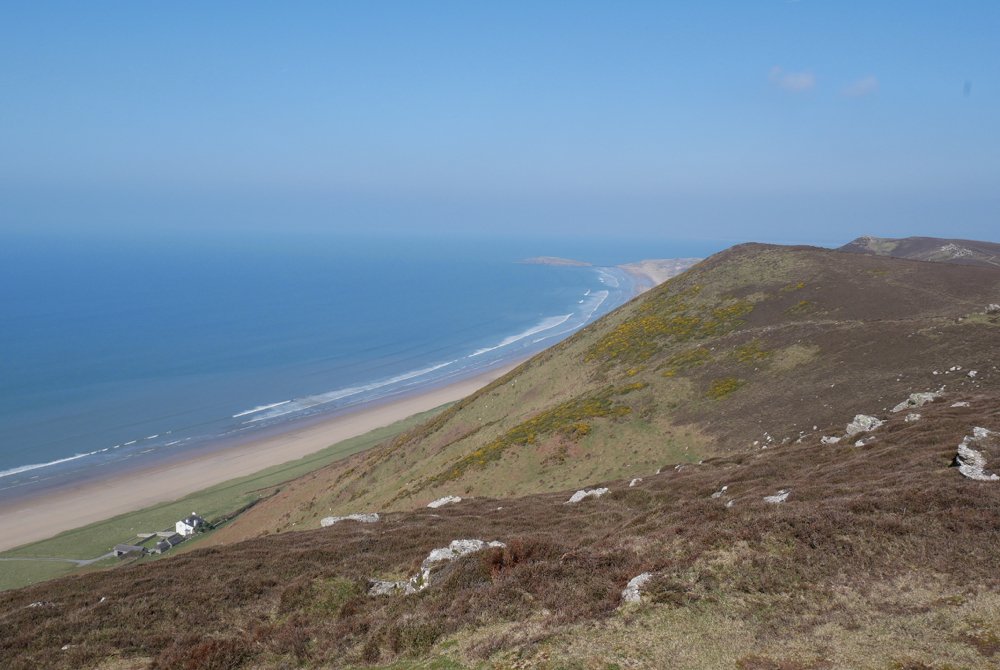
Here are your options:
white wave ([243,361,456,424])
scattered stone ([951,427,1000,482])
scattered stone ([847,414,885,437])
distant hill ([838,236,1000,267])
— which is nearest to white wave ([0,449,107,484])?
white wave ([243,361,456,424])

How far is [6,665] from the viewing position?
13992mm

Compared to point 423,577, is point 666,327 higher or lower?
higher

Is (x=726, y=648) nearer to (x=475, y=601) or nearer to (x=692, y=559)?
(x=692, y=559)

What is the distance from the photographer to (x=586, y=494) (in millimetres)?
29531

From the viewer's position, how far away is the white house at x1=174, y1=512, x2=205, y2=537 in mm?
49906

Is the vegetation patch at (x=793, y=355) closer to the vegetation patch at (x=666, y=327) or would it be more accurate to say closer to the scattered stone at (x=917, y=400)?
the scattered stone at (x=917, y=400)

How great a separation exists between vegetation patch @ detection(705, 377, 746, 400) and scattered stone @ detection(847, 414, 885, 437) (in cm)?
1314

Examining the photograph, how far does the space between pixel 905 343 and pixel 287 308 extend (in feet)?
562

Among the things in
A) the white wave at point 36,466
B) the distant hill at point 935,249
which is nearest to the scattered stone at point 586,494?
the white wave at point 36,466

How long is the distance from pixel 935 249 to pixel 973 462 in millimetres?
124712

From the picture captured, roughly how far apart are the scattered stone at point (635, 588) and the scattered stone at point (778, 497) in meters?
6.75

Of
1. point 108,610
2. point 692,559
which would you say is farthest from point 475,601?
point 108,610

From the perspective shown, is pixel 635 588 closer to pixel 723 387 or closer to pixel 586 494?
pixel 586 494

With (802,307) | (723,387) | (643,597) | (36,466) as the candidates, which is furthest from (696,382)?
(36,466)
